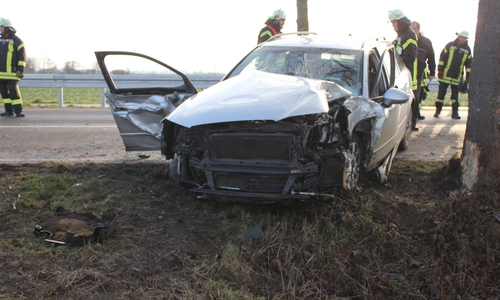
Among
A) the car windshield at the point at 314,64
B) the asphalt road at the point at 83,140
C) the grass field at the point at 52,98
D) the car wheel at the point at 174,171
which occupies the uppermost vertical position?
the car windshield at the point at 314,64

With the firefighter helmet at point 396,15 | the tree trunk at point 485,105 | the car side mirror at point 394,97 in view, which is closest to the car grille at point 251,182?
the car side mirror at point 394,97

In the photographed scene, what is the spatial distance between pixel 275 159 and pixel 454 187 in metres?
2.15

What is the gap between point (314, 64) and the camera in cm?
555

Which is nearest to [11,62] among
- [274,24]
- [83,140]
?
[83,140]

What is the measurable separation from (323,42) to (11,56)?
25.8 ft

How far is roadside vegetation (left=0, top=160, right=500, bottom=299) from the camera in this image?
327 cm

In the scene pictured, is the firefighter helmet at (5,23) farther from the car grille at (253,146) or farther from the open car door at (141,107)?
the car grille at (253,146)

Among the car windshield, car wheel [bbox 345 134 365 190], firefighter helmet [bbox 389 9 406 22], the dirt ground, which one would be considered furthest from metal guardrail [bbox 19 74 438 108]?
car wheel [bbox 345 134 365 190]

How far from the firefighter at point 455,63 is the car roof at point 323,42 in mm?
5249

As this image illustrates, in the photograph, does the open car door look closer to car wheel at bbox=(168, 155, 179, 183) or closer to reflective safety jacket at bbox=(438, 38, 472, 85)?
car wheel at bbox=(168, 155, 179, 183)

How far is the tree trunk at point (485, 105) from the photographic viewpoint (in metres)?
4.52

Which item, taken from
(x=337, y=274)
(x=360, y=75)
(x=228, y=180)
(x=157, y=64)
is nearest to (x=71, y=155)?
(x=157, y=64)

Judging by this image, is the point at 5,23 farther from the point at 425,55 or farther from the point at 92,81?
the point at 425,55

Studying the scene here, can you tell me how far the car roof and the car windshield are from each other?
10 cm
